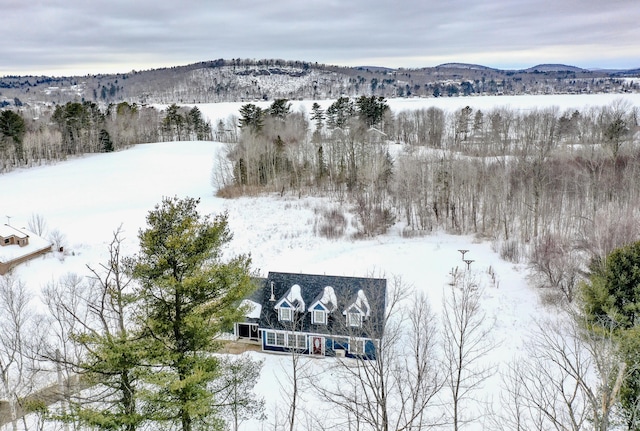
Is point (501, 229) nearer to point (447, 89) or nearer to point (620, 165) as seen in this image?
point (620, 165)

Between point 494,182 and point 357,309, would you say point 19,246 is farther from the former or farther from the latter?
point 494,182

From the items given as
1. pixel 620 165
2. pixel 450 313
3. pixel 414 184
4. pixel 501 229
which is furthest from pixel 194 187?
pixel 620 165

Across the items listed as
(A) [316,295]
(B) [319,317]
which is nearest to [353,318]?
(B) [319,317]

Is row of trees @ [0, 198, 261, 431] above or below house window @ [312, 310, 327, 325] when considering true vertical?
above

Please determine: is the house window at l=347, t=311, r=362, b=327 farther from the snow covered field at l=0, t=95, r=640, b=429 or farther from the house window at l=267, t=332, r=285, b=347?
the snow covered field at l=0, t=95, r=640, b=429

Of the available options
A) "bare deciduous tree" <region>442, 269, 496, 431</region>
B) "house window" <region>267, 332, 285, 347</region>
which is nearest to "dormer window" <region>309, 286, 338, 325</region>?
"house window" <region>267, 332, 285, 347</region>

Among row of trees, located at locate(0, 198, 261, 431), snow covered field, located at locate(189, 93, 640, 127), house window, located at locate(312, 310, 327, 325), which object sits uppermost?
snow covered field, located at locate(189, 93, 640, 127)
